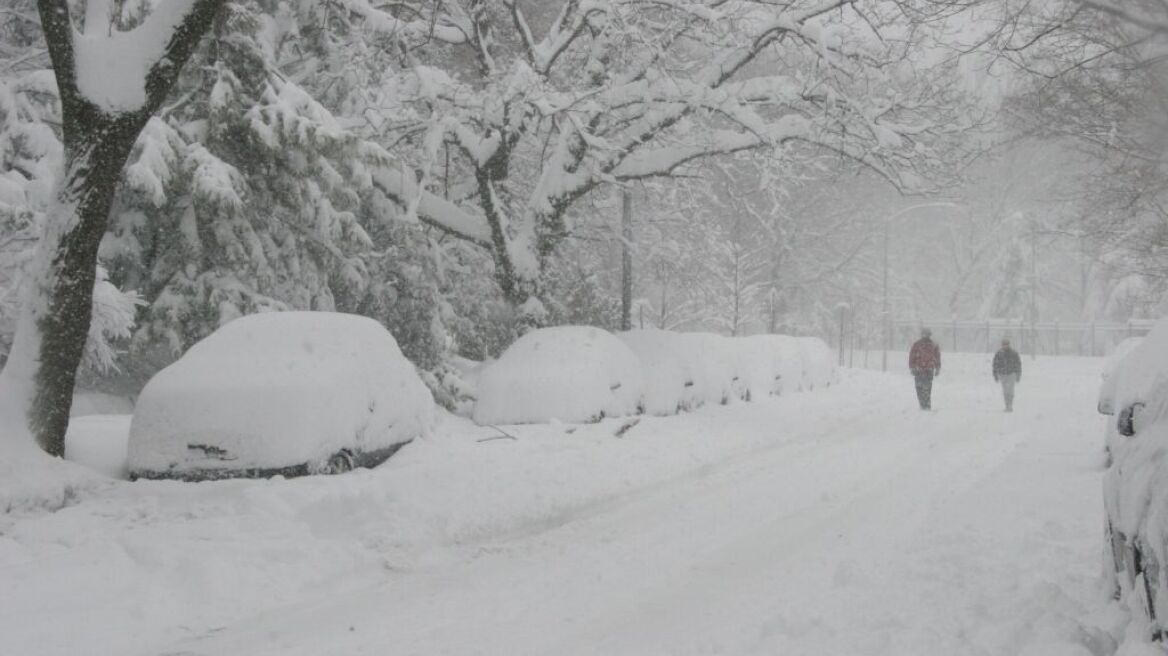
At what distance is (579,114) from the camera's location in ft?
48.2

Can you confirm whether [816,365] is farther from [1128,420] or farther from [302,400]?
[1128,420]

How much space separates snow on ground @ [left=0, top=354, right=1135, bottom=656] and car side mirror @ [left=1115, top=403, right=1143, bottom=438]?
86cm

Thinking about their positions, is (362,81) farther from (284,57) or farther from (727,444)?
(727,444)

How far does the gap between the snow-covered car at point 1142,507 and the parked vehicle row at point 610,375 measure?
869 centimetres

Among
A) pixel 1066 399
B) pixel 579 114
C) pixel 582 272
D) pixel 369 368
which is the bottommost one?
pixel 1066 399

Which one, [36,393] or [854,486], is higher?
[36,393]

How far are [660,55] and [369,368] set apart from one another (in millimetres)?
7725

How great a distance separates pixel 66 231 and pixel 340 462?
331cm

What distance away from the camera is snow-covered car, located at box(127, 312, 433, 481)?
7.70m

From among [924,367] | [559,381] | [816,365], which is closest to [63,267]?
[559,381]

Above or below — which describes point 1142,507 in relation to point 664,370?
above

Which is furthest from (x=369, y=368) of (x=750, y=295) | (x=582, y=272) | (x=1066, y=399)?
(x=750, y=295)

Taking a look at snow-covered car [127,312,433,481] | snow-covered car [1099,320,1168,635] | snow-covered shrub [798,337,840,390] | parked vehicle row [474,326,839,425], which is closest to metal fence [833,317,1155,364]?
snow-covered shrub [798,337,840,390]

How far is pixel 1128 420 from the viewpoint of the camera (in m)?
4.32
